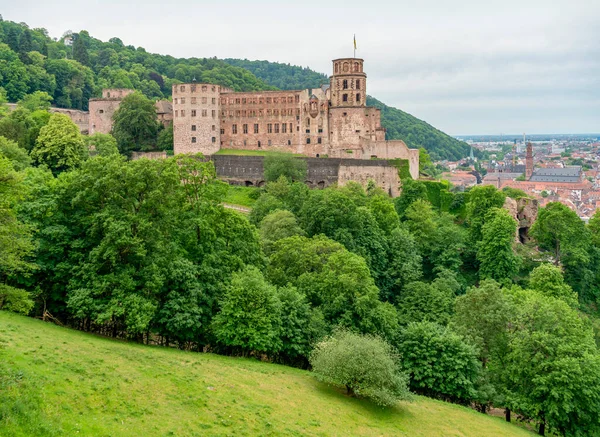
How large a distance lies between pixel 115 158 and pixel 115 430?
20.1m

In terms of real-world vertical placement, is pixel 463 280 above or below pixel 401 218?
below

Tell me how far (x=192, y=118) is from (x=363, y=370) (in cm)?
5497

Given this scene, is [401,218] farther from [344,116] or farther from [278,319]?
[278,319]

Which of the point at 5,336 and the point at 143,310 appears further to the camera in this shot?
the point at 143,310

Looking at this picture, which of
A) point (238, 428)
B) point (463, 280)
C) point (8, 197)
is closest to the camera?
point (238, 428)

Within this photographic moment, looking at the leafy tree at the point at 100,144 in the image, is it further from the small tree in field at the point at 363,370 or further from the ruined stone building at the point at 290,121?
the small tree in field at the point at 363,370

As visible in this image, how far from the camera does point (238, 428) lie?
25.3 m

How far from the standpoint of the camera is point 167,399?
84.6ft

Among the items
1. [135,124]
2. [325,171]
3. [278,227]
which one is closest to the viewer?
[278,227]

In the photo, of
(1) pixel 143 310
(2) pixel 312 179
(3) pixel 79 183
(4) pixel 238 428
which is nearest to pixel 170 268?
(1) pixel 143 310

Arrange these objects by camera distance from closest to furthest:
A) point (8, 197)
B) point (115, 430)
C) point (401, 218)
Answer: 1. point (115, 430)
2. point (8, 197)
3. point (401, 218)

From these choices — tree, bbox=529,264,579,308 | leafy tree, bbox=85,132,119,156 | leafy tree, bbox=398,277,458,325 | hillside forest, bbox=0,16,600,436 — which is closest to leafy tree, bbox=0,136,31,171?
leafy tree, bbox=85,132,119,156

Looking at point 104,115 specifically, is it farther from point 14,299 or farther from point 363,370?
point 363,370

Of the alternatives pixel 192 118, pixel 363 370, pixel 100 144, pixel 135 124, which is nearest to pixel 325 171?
pixel 192 118
